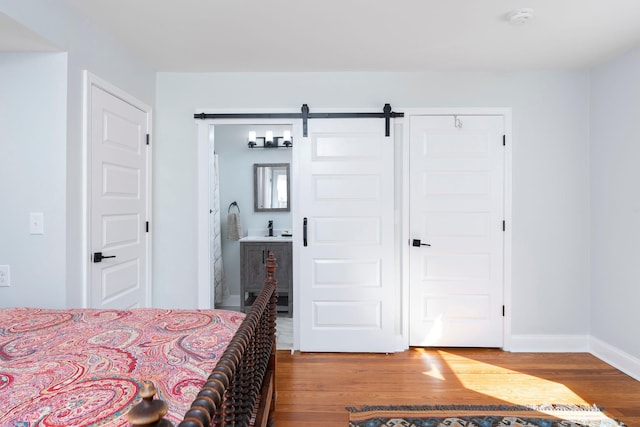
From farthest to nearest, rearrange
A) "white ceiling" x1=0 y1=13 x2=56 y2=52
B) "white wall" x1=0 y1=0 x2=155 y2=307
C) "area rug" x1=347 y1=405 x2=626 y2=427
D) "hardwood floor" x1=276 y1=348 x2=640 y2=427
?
"hardwood floor" x1=276 y1=348 x2=640 y2=427 < "area rug" x1=347 y1=405 x2=626 y2=427 < "white wall" x1=0 y1=0 x2=155 y2=307 < "white ceiling" x1=0 y1=13 x2=56 y2=52

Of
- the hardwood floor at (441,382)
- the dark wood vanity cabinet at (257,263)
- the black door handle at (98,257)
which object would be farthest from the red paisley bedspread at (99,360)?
the dark wood vanity cabinet at (257,263)

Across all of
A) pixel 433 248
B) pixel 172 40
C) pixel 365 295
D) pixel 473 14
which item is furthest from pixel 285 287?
pixel 473 14

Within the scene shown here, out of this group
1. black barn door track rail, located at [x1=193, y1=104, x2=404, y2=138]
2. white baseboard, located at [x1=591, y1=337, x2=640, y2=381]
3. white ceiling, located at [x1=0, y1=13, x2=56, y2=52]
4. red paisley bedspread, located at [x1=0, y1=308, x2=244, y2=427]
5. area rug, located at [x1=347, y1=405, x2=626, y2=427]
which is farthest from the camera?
black barn door track rail, located at [x1=193, y1=104, x2=404, y2=138]

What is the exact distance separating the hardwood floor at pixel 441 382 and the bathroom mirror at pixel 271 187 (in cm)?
208

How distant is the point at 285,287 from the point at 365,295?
143 cm

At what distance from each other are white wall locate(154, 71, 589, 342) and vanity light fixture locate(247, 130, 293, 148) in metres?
1.36

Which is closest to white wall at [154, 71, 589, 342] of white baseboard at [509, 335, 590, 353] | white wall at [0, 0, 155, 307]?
white baseboard at [509, 335, 590, 353]

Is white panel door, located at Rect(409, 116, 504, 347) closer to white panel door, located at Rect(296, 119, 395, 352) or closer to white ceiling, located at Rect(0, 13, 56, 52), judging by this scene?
white panel door, located at Rect(296, 119, 395, 352)

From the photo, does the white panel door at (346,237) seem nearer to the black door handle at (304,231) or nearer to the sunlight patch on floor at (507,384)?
the black door handle at (304,231)

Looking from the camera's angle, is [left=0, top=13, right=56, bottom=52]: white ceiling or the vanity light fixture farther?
the vanity light fixture

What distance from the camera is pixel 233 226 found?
4.45 metres

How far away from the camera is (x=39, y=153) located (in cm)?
202

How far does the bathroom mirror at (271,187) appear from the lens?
462 cm

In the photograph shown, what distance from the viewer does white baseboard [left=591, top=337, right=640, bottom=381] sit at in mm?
2650
